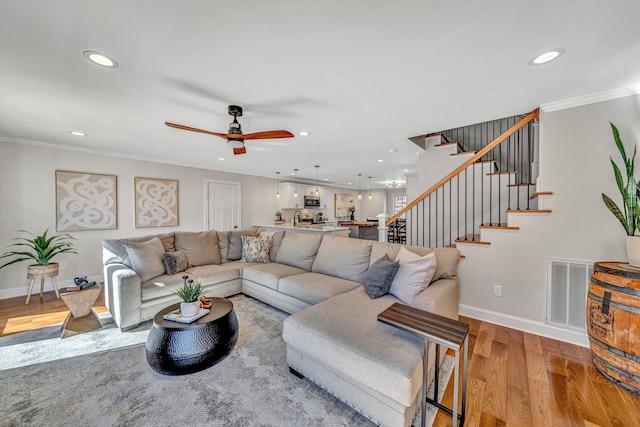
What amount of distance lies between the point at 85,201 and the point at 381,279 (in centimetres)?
520

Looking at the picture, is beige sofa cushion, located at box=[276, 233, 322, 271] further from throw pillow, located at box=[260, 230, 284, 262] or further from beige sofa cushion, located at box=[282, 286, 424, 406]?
beige sofa cushion, located at box=[282, 286, 424, 406]

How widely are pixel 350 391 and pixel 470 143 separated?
4671mm

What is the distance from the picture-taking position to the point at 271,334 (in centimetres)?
251

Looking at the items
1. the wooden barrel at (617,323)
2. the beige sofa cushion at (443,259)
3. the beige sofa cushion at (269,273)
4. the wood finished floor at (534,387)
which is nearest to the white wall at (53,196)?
the wood finished floor at (534,387)

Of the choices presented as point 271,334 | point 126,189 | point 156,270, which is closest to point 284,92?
point 271,334

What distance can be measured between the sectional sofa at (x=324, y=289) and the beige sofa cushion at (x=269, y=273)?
1cm

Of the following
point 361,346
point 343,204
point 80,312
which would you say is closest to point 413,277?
point 361,346

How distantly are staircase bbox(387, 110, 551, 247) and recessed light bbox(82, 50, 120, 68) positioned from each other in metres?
3.50

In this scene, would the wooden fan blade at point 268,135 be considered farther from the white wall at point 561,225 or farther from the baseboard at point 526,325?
the baseboard at point 526,325

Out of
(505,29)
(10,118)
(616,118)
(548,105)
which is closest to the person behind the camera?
(505,29)

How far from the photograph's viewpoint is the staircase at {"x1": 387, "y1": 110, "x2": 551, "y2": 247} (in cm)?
361

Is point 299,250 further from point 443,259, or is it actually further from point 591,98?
point 591,98

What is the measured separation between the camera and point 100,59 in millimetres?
1707

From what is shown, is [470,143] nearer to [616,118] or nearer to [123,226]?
[616,118]
